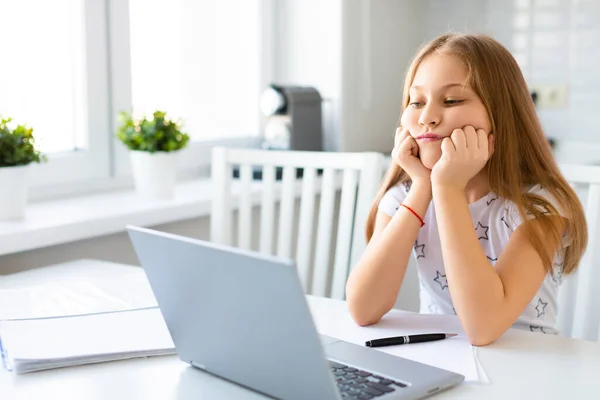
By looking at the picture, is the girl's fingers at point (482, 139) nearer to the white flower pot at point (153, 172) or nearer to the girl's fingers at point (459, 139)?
the girl's fingers at point (459, 139)

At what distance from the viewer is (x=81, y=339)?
1072 millimetres

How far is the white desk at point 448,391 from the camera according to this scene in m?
0.91

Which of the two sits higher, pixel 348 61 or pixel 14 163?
pixel 348 61

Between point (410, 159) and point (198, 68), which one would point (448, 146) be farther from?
point (198, 68)

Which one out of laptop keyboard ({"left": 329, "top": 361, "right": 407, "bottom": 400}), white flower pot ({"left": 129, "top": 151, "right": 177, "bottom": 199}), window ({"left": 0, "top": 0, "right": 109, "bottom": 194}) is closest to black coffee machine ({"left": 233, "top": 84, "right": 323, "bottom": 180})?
white flower pot ({"left": 129, "top": 151, "right": 177, "bottom": 199})

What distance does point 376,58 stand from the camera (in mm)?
2703

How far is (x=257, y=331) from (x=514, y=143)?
61 cm

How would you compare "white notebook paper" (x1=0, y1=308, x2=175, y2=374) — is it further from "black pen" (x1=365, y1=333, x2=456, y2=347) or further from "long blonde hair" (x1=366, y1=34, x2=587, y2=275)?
"long blonde hair" (x1=366, y1=34, x2=587, y2=275)

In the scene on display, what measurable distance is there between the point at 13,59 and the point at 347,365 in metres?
1.32

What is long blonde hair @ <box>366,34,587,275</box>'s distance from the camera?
4.08 ft

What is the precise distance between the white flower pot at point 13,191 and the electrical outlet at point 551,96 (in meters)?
1.64

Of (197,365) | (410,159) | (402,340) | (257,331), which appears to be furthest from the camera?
(410,159)

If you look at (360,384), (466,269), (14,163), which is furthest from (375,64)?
(360,384)

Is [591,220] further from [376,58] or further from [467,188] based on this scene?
[376,58]
